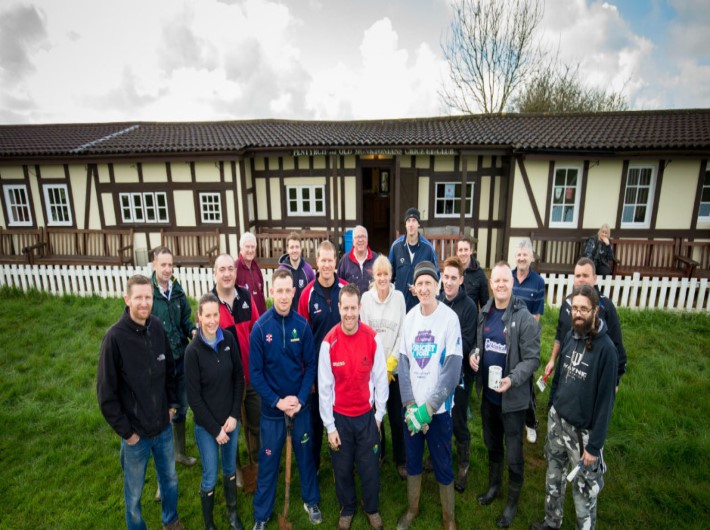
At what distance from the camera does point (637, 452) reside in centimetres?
401

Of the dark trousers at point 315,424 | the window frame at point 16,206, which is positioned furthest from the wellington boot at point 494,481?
the window frame at point 16,206

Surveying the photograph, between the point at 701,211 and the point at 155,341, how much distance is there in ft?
43.0

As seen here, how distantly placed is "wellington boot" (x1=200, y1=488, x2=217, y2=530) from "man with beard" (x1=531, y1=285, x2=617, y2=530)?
2.79m

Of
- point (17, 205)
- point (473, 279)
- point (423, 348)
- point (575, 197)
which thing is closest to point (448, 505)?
point (423, 348)

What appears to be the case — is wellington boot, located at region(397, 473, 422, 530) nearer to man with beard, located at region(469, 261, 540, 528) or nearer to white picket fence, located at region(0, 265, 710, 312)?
man with beard, located at region(469, 261, 540, 528)

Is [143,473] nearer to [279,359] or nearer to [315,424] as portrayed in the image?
[279,359]

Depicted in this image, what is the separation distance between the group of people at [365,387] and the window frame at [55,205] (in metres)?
11.4

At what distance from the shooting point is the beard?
8.86 ft

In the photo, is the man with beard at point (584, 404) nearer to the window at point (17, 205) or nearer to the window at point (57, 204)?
the window at point (57, 204)

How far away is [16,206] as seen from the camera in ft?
39.5

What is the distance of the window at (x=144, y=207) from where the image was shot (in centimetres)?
1163

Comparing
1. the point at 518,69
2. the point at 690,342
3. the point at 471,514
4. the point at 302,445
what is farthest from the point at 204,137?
the point at 518,69

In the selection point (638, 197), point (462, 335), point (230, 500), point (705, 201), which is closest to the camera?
point (230, 500)

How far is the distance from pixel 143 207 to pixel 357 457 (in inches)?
443
